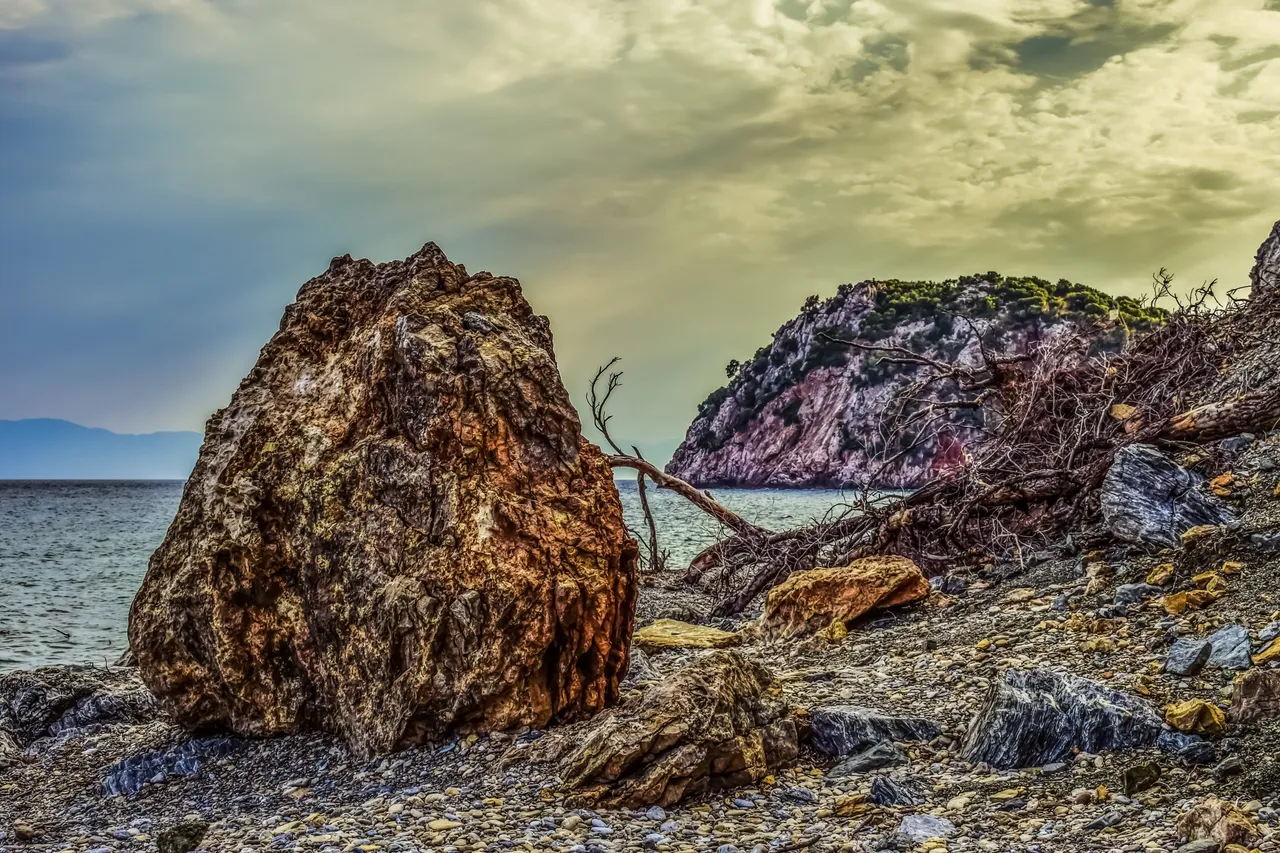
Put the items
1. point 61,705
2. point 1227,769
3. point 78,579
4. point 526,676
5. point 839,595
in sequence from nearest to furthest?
point 1227,769, point 526,676, point 61,705, point 839,595, point 78,579

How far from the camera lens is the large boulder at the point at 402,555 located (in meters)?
4.59

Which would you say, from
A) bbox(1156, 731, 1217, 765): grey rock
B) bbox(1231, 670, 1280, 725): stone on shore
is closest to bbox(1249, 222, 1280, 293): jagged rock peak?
bbox(1231, 670, 1280, 725): stone on shore

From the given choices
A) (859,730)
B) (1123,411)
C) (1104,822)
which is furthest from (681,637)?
(1123,411)

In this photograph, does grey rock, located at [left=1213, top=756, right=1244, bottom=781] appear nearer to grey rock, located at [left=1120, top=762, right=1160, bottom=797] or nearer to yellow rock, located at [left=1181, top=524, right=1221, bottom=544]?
grey rock, located at [left=1120, top=762, right=1160, bottom=797]

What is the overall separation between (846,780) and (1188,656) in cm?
172

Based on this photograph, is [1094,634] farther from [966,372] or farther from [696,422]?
[696,422]

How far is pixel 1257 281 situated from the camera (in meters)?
9.88

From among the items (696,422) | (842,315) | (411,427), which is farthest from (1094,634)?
(696,422)

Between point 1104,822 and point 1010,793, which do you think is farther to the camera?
point 1010,793

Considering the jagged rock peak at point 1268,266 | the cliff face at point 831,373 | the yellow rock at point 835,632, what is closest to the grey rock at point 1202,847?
the yellow rock at point 835,632

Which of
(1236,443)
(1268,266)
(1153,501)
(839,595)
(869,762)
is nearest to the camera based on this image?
(869,762)

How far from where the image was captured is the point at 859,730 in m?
4.31

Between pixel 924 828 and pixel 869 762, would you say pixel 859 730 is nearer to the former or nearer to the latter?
pixel 869 762

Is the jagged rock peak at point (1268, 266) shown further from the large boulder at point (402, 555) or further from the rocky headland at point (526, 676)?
the large boulder at point (402, 555)
